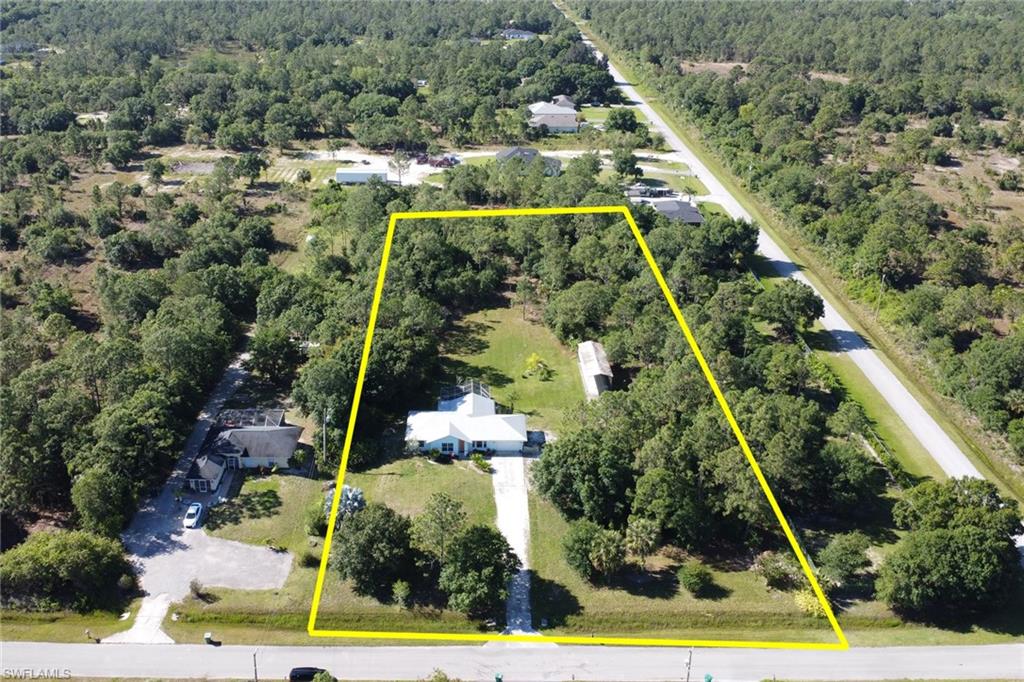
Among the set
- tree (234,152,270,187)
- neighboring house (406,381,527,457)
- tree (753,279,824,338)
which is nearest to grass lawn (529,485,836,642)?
neighboring house (406,381,527,457)

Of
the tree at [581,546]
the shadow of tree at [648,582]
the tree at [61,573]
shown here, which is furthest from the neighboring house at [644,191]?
the tree at [61,573]

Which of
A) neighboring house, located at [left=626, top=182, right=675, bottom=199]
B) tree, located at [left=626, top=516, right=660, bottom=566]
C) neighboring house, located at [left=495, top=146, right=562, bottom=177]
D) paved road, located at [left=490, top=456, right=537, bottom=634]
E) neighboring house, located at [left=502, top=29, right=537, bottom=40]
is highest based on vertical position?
neighboring house, located at [left=502, top=29, right=537, bottom=40]

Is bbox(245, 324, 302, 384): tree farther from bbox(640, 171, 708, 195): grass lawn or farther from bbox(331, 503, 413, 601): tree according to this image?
bbox(640, 171, 708, 195): grass lawn

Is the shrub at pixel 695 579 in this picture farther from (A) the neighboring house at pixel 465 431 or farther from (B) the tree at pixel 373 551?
(B) the tree at pixel 373 551

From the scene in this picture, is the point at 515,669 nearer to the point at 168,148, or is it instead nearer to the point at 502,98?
the point at 168,148

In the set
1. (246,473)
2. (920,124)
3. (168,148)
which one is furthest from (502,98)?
(246,473)

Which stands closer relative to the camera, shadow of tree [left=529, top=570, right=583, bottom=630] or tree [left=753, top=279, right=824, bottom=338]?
shadow of tree [left=529, top=570, right=583, bottom=630]

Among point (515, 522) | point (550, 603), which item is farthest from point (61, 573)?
point (550, 603)
